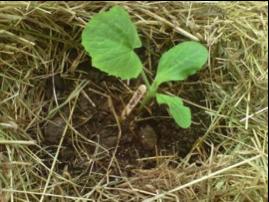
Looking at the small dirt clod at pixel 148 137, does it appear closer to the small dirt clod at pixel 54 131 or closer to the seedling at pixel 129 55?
the seedling at pixel 129 55

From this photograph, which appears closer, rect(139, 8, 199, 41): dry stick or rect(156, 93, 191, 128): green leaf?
rect(156, 93, 191, 128): green leaf

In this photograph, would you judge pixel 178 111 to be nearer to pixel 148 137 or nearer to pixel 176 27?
pixel 148 137

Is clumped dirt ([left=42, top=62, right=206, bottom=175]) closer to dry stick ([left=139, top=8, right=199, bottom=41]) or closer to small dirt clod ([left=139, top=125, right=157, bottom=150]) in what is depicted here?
small dirt clod ([left=139, top=125, right=157, bottom=150])

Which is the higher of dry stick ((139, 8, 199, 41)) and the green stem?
dry stick ((139, 8, 199, 41))

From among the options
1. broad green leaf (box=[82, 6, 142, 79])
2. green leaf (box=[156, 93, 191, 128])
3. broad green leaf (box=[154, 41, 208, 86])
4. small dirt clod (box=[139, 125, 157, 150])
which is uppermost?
broad green leaf (box=[82, 6, 142, 79])

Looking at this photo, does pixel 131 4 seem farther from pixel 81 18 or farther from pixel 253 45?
pixel 253 45

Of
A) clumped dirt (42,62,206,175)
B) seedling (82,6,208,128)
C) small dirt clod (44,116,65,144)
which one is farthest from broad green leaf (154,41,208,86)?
small dirt clod (44,116,65,144)
